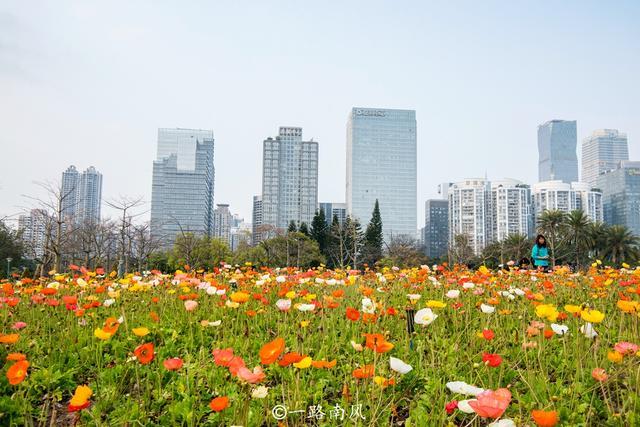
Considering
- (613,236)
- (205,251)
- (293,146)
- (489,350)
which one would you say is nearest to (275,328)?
(489,350)

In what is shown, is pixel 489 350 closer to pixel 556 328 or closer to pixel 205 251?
pixel 556 328

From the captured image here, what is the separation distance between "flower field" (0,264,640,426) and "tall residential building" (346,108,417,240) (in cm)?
16694

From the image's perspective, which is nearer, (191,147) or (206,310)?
(206,310)

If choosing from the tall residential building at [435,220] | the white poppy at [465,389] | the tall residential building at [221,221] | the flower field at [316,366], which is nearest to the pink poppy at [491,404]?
the flower field at [316,366]

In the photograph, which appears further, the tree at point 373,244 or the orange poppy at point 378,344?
the tree at point 373,244

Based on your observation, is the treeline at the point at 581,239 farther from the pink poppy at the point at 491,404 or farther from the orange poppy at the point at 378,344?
the pink poppy at the point at 491,404

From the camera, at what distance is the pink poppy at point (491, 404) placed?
1.14m

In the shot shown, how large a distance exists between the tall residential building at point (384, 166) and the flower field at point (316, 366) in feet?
548

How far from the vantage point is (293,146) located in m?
156

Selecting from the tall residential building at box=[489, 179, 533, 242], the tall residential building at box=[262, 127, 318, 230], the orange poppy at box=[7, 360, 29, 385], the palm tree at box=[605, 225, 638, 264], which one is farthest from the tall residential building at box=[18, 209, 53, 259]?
the tall residential building at box=[489, 179, 533, 242]

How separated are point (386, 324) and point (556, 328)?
1.59 m

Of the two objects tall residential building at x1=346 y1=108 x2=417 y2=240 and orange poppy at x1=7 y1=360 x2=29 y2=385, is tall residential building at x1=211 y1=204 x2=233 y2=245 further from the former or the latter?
orange poppy at x1=7 y1=360 x2=29 y2=385

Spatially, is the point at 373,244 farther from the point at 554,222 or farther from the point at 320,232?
the point at 554,222

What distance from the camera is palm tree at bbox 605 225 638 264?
139 feet
